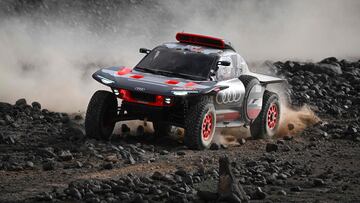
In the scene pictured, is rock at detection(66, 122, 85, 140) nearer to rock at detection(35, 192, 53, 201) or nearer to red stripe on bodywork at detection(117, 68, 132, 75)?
red stripe on bodywork at detection(117, 68, 132, 75)

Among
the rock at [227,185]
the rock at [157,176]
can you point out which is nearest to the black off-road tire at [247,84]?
the rock at [157,176]

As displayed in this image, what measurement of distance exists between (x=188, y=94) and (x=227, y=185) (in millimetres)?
4168

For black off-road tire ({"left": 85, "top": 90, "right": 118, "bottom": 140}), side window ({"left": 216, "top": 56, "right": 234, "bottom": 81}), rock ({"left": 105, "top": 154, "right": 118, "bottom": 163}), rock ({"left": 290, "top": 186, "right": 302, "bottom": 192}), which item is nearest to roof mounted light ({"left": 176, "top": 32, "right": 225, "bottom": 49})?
side window ({"left": 216, "top": 56, "right": 234, "bottom": 81})

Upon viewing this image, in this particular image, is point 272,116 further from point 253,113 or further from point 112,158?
point 112,158

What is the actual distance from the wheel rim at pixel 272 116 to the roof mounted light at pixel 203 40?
1.53m

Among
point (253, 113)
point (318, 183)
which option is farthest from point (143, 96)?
point (318, 183)

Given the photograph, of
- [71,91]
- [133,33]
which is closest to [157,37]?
[133,33]

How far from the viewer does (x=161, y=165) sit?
14891 mm

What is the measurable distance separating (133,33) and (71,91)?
14212mm

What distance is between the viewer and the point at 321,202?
1255cm

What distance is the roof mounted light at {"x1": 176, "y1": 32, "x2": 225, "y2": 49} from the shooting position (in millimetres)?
18172

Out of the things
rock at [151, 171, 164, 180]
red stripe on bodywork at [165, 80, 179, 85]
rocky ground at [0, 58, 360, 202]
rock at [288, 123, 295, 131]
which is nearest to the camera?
rocky ground at [0, 58, 360, 202]

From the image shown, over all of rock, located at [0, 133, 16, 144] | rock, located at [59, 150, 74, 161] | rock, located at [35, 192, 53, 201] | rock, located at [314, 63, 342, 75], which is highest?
rock, located at [314, 63, 342, 75]

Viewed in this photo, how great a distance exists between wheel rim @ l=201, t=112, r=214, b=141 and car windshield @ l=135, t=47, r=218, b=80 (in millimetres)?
754
